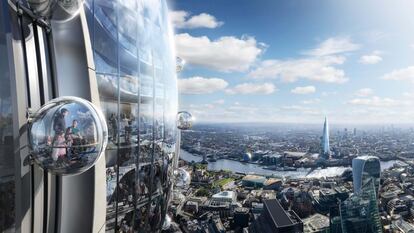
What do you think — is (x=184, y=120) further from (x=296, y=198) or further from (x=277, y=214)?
(x=296, y=198)

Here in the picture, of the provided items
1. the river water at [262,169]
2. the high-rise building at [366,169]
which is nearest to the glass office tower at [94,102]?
the high-rise building at [366,169]

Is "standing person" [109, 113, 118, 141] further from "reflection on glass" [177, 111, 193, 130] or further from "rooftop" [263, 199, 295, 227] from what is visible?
"rooftop" [263, 199, 295, 227]

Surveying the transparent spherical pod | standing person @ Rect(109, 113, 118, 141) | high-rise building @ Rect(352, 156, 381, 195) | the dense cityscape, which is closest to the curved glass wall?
standing person @ Rect(109, 113, 118, 141)

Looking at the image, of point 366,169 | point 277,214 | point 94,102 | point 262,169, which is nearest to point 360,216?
point 277,214

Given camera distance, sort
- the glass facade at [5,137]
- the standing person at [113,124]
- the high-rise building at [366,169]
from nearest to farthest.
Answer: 1. the glass facade at [5,137]
2. the standing person at [113,124]
3. the high-rise building at [366,169]

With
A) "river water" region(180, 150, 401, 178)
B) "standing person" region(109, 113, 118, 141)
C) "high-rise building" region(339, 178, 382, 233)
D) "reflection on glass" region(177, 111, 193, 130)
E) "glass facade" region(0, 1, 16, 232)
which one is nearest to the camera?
"glass facade" region(0, 1, 16, 232)

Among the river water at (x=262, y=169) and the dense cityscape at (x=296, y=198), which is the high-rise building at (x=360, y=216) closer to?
the dense cityscape at (x=296, y=198)

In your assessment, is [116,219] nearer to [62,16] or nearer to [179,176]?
[62,16]
